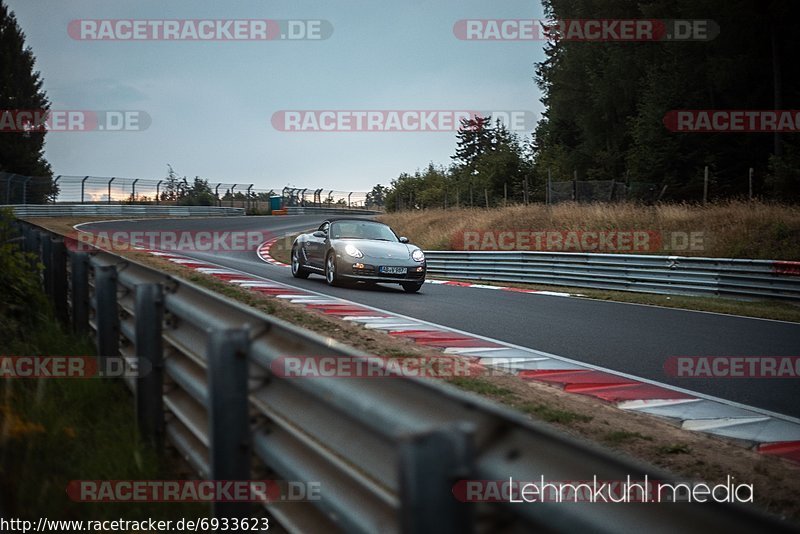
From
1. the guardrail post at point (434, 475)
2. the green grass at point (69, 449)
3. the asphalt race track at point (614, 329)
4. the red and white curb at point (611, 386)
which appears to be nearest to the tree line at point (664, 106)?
the asphalt race track at point (614, 329)

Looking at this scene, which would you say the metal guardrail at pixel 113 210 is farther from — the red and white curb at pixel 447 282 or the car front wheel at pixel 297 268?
the car front wheel at pixel 297 268

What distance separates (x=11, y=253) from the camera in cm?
755

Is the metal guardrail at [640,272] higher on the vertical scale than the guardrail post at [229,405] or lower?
lower

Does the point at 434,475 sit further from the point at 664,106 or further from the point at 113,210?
the point at 113,210

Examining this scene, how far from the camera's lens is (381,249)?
14.6 m

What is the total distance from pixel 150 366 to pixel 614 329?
7.40 m

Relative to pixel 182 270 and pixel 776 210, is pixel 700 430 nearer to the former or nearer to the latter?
pixel 182 270

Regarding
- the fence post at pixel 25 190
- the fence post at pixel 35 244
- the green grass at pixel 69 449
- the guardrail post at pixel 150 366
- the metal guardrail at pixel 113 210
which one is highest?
the fence post at pixel 25 190

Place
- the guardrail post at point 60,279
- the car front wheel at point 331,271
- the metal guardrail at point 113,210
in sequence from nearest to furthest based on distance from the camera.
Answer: the guardrail post at point 60,279, the car front wheel at point 331,271, the metal guardrail at point 113,210

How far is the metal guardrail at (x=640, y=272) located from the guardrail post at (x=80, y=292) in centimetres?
1234

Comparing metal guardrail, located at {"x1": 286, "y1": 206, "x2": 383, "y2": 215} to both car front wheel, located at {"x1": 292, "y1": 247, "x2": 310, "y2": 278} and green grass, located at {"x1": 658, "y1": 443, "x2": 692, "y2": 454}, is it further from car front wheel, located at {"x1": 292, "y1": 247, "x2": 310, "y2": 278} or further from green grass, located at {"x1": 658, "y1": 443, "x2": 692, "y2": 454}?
green grass, located at {"x1": 658, "y1": 443, "x2": 692, "y2": 454}

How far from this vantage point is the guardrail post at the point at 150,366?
159 inches

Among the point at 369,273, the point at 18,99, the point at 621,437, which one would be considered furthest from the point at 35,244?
the point at 18,99

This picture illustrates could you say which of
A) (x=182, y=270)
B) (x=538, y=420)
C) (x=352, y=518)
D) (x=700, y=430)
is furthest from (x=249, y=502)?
(x=182, y=270)
